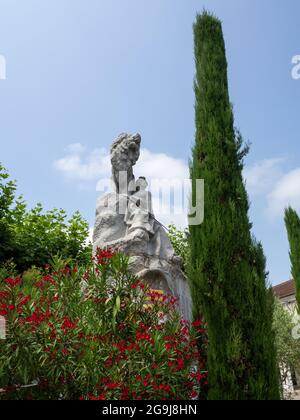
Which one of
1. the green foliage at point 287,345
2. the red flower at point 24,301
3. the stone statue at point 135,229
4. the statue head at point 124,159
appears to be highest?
the statue head at point 124,159

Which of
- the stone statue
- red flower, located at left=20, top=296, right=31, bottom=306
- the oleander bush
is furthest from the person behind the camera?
the stone statue

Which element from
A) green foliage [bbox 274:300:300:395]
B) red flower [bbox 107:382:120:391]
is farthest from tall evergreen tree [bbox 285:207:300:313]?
red flower [bbox 107:382:120:391]

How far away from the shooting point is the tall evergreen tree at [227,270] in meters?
4.65

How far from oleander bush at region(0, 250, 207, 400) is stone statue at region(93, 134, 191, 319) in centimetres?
159

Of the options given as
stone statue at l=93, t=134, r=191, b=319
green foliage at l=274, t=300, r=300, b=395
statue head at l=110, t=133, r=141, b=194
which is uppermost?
statue head at l=110, t=133, r=141, b=194

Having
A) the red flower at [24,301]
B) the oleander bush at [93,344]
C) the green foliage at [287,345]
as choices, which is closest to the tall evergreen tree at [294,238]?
the green foliage at [287,345]

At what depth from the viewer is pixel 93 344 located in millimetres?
3936

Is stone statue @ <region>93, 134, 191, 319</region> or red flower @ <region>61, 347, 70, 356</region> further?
stone statue @ <region>93, 134, 191, 319</region>

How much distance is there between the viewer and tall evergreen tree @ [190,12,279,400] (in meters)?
4.65

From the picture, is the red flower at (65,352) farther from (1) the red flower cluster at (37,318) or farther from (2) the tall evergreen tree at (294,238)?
(2) the tall evergreen tree at (294,238)

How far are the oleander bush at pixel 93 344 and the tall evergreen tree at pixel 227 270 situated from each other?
389 mm

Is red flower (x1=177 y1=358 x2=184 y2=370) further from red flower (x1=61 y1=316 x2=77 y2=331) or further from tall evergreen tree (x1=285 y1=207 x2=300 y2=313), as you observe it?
tall evergreen tree (x1=285 y1=207 x2=300 y2=313)

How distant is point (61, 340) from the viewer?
12.9ft

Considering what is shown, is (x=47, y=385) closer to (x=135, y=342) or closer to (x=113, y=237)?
(x=135, y=342)
